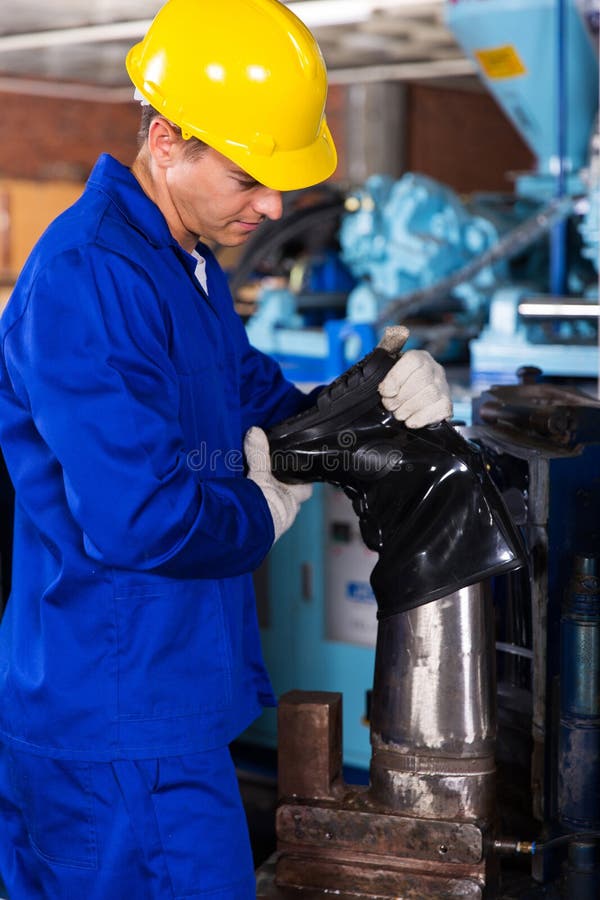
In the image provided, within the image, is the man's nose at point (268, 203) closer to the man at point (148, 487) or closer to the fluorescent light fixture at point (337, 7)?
the man at point (148, 487)

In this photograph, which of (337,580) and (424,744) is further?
(337,580)

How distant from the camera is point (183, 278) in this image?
1.42 metres

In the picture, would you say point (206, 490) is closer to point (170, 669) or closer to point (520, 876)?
point (170, 669)

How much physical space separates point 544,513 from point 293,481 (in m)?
0.38

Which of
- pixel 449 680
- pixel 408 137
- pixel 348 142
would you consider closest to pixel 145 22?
pixel 449 680

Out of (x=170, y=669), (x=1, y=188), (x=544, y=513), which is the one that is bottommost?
(x=170, y=669)

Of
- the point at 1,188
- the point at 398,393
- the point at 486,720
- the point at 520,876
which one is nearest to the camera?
the point at 398,393

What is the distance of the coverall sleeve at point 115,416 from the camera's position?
1.25 meters

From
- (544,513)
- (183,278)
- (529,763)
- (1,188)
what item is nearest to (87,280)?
(183,278)

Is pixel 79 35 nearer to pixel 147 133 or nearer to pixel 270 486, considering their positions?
pixel 147 133

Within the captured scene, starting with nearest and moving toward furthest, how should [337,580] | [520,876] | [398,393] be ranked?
[398,393], [520,876], [337,580]

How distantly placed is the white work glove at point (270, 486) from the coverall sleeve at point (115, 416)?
0.54 feet

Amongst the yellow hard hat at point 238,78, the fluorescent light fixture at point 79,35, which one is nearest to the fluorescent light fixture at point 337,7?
the fluorescent light fixture at point 79,35

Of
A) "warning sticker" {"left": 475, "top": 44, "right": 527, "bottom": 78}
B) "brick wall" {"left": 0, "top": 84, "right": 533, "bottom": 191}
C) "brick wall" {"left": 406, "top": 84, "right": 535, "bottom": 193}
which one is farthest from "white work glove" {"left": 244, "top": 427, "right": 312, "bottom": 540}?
"brick wall" {"left": 406, "top": 84, "right": 535, "bottom": 193}
